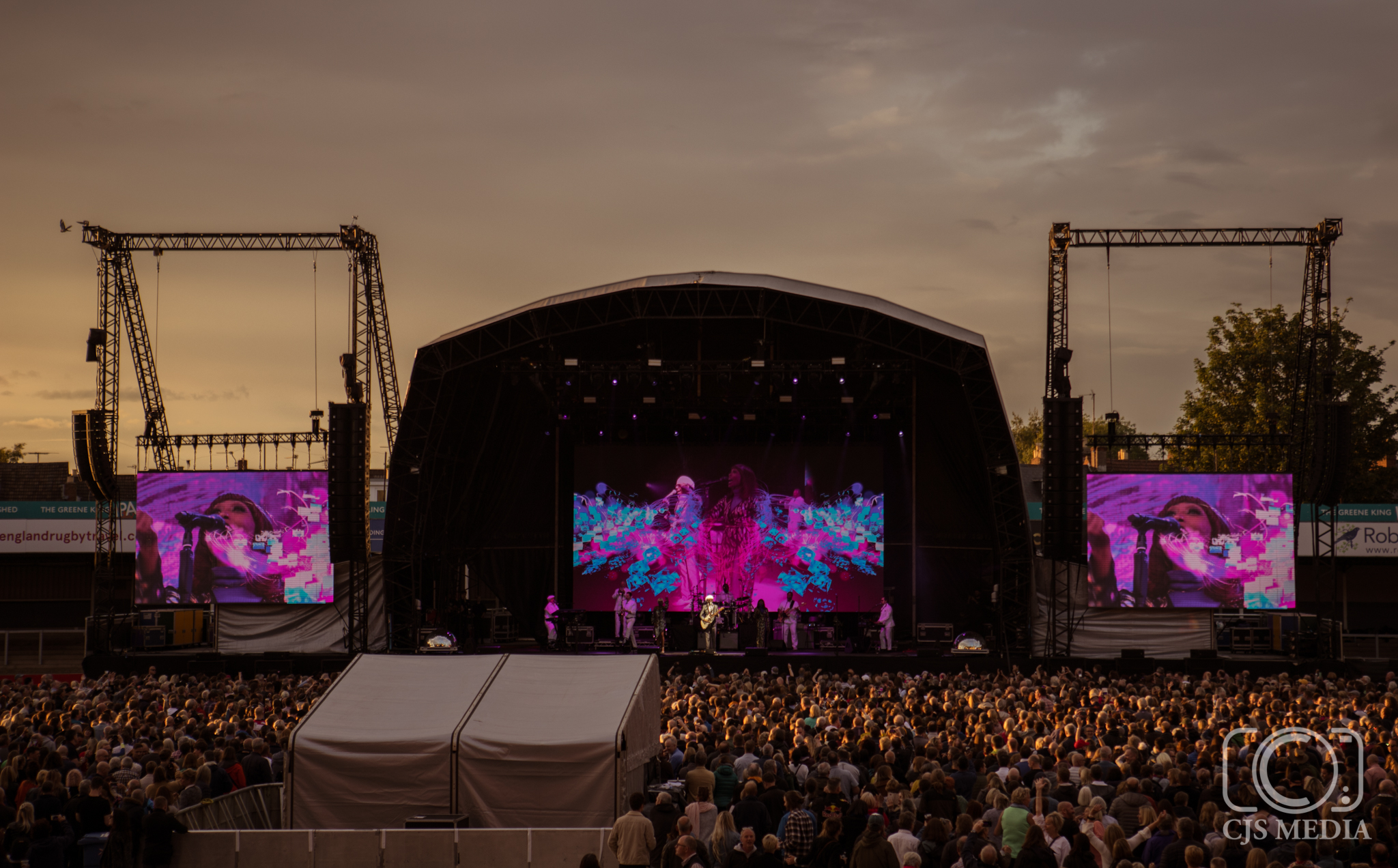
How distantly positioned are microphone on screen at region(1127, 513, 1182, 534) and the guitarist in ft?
30.9

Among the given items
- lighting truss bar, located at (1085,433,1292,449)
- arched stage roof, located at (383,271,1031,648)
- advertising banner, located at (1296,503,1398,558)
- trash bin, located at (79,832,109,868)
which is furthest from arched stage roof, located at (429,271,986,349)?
trash bin, located at (79,832,109,868)

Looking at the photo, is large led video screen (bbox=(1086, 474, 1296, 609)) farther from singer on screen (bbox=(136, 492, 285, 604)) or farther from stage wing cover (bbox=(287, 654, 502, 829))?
stage wing cover (bbox=(287, 654, 502, 829))

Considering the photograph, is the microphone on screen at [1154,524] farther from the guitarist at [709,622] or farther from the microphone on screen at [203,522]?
the microphone on screen at [203,522]

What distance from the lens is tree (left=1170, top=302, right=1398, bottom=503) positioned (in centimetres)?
3972

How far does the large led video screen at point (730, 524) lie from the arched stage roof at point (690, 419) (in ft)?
1.76

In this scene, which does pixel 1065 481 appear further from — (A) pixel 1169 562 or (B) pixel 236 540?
(B) pixel 236 540

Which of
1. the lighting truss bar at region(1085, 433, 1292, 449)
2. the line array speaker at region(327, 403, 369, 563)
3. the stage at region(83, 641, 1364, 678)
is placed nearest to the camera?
the line array speaker at region(327, 403, 369, 563)

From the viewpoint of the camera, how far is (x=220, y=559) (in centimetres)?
2764

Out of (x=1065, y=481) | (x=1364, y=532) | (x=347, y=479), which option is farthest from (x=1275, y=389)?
(x=347, y=479)

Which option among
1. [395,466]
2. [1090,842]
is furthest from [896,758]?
[395,466]

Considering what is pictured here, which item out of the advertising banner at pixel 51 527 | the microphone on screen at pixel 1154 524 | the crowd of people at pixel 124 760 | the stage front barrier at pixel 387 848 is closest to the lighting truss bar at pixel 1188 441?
the microphone on screen at pixel 1154 524

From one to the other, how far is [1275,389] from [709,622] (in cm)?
2473

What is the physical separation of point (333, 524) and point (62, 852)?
46.1ft

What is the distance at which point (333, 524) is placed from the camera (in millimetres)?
23156
